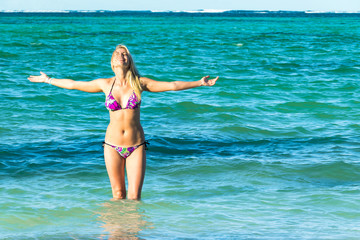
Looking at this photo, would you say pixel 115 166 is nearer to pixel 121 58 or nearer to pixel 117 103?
pixel 117 103

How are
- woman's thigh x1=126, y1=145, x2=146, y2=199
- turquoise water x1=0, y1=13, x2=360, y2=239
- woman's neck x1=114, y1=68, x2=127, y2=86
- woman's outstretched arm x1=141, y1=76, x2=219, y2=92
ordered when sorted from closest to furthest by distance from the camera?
woman's outstretched arm x1=141, y1=76, x2=219, y2=92
woman's neck x1=114, y1=68, x2=127, y2=86
woman's thigh x1=126, y1=145, x2=146, y2=199
turquoise water x1=0, y1=13, x2=360, y2=239

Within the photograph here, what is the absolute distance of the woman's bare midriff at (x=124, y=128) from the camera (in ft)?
20.6

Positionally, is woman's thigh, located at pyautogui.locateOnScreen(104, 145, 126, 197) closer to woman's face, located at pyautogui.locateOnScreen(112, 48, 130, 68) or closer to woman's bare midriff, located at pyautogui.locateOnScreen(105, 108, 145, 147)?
woman's bare midriff, located at pyautogui.locateOnScreen(105, 108, 145, 147)

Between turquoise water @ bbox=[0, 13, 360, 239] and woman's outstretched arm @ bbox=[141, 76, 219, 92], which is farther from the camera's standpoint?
turquoise water @ bbox=[0, 13, 360, 239]

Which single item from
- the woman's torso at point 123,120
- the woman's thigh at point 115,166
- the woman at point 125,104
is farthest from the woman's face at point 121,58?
the woman's thigh at point 115,166

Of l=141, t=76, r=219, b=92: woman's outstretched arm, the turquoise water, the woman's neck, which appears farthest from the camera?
the turquoise water

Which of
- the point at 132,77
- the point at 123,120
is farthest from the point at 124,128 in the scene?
the point at 132,77

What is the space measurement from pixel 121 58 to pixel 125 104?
21.4 inches

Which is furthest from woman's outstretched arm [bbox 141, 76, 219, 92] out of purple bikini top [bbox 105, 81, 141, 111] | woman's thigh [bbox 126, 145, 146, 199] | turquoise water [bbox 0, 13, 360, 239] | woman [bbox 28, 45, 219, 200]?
turquoise water [bbox 0, 13, 360, 239]

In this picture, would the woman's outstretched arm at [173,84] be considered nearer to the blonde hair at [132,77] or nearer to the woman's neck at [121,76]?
the blonde hair at [132,77]

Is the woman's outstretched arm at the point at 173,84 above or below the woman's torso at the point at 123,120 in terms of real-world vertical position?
above

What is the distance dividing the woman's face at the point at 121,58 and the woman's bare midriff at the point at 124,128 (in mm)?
548

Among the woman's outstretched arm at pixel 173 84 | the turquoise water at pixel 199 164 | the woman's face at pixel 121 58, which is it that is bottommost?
the turquoise water at pixel 199 164

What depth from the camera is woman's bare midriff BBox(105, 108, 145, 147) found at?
20.6 feet
